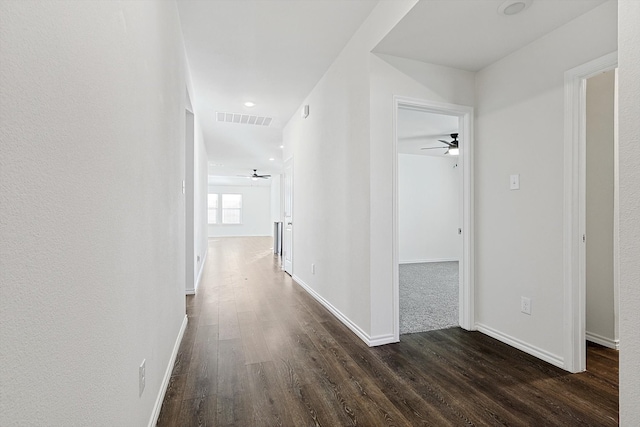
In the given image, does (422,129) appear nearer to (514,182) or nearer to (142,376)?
(514,182)

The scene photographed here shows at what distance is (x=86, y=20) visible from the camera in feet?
2.64

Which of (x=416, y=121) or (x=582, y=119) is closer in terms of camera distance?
(x=582, y=119)

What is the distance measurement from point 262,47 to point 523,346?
3.49 m

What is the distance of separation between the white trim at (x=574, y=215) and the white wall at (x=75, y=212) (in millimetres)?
2608

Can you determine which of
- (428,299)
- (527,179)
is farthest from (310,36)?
(428,299)

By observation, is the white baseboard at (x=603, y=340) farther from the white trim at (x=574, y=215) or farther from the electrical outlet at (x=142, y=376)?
the electrical outlet at (x=142, y=376)

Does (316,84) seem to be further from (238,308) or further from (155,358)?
(155,358)

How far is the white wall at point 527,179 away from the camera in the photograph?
2156 mm

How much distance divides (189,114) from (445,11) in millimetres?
3136

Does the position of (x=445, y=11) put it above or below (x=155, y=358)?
above

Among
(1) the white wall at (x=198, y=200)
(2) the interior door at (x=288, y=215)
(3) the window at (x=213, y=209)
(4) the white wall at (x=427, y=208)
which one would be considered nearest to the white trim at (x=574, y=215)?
(2) the interior door at (x=288, y=215)

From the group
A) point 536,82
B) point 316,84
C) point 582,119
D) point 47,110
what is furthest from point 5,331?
point 316,84

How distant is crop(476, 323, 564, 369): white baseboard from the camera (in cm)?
218

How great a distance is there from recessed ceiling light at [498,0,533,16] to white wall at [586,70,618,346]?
3.69 feet
